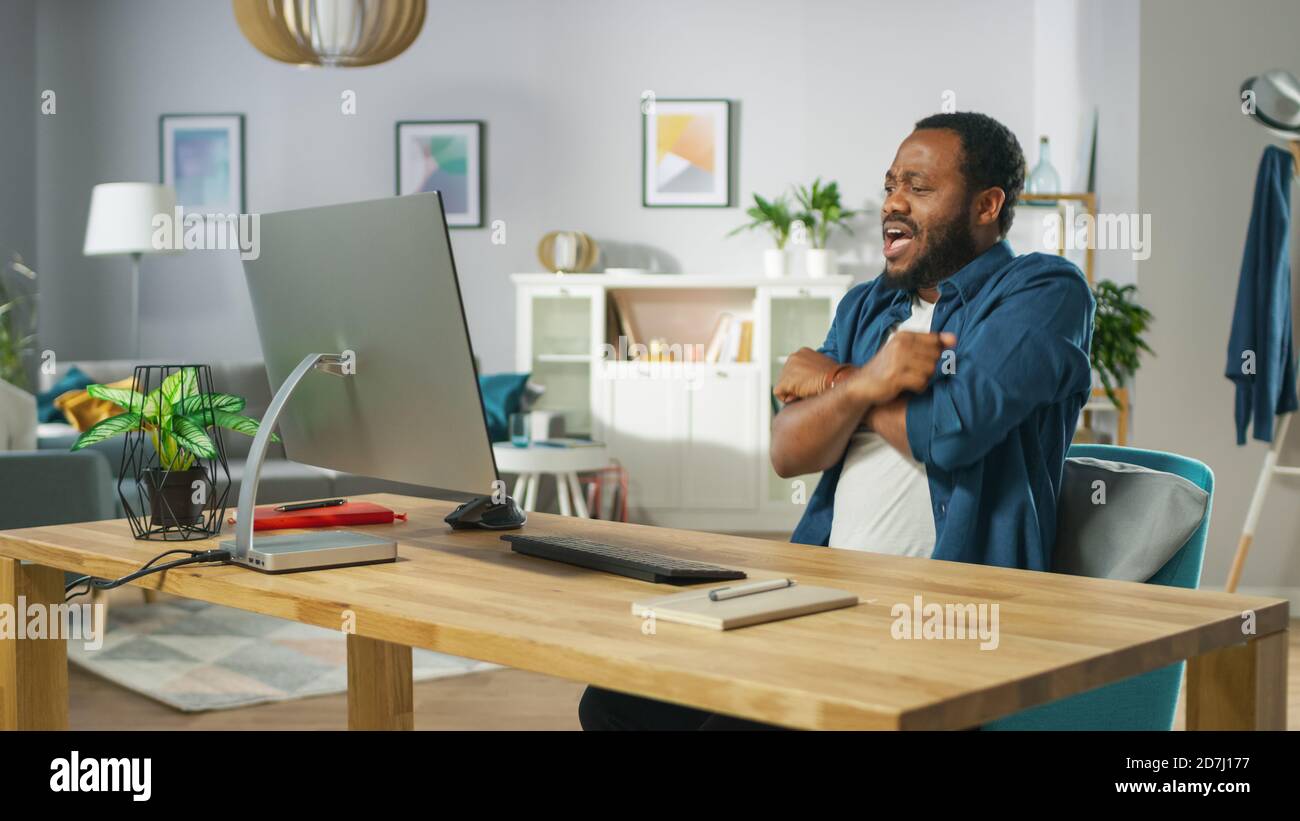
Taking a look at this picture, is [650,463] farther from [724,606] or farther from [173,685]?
[724,606]

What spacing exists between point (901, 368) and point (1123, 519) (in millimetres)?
338

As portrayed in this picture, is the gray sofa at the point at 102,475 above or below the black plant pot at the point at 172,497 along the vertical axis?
below

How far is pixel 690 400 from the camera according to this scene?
6.12 metres

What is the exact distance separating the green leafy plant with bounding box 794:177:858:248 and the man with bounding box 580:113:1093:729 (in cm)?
441

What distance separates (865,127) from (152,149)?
3.73 meters

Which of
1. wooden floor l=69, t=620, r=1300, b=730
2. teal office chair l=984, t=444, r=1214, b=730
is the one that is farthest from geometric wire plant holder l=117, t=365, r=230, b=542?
wooden floor l=69, t=620, r=1300, b=730

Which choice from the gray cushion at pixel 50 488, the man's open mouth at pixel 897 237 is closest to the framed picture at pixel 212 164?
the gray cushion at pixel 50 488

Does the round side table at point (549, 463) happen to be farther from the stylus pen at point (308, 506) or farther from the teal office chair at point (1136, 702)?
the teal office chair at point (1136, 702)

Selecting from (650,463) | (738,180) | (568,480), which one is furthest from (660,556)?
(738,180)

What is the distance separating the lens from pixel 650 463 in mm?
6145

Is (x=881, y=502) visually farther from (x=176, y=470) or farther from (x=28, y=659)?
(x=28, y=659)

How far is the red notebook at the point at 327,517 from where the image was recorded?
1.69 m

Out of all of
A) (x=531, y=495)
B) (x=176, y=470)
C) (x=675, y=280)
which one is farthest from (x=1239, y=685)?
(x=675, y=280)

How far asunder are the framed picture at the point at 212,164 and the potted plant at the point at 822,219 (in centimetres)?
292
